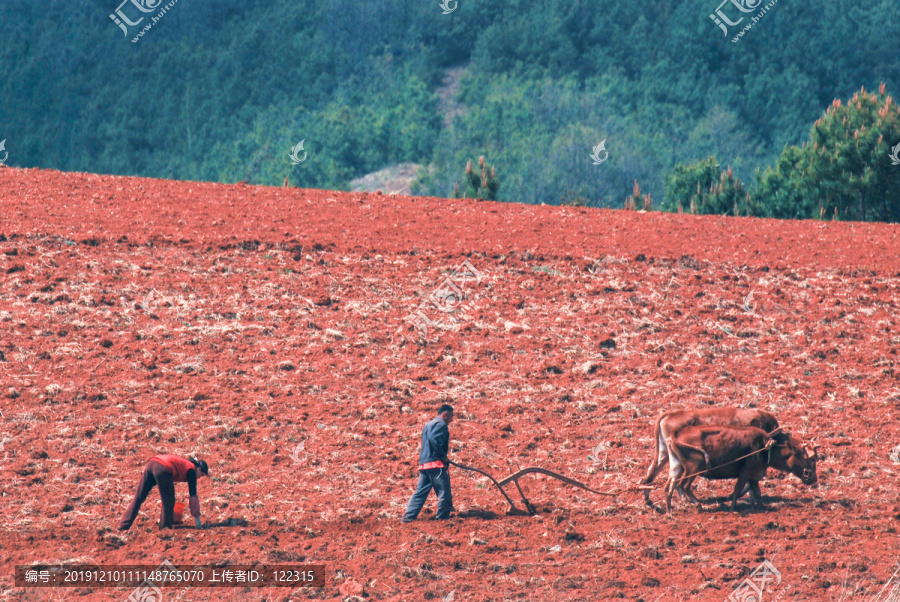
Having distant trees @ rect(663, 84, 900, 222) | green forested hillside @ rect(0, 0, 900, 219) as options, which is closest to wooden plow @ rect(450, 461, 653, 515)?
distant trees @ rect(663, 84, 900, 222)

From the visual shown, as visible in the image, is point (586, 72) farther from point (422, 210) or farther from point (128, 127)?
point (422, 210)

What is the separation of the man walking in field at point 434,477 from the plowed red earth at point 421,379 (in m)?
0.28

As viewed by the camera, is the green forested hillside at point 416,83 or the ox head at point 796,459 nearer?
the ox head at point 796,459

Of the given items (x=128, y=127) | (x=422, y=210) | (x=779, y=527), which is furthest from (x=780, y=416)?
(x=128, y=127)

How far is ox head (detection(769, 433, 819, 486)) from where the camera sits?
39.9 feet

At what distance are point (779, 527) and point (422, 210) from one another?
45.6ft

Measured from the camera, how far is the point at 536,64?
70125mm

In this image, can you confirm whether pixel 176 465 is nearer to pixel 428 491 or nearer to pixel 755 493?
pixel 428 491

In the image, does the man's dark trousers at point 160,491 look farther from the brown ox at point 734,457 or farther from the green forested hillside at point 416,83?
the green forested hillside at point 416,83

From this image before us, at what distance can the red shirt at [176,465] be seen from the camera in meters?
11.2

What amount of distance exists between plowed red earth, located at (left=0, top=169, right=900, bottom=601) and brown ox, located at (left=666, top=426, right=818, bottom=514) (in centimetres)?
36

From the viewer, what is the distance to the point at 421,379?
52.5ft

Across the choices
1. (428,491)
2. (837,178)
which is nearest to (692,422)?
(428,491)

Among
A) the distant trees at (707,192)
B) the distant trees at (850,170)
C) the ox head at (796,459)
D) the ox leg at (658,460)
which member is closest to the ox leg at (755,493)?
the ox head at (796,459)
